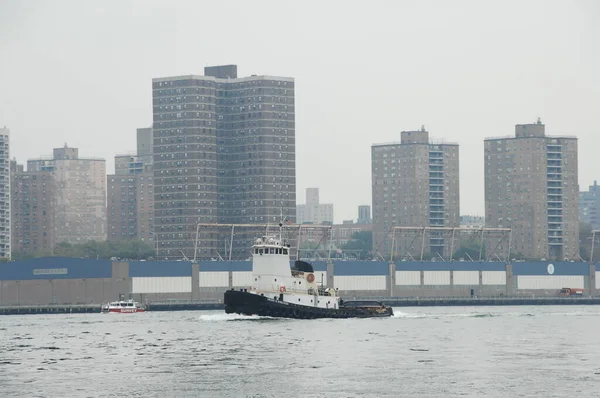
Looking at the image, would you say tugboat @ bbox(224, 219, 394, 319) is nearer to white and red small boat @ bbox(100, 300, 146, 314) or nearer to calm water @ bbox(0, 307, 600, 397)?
calm water @ bbox(0, 307, 600, 397)

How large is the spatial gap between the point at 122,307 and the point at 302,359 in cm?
10188

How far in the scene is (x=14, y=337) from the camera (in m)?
128

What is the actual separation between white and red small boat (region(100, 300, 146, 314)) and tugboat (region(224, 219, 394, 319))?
48.0m

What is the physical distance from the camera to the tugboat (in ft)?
475

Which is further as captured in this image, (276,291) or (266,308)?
(276,291)

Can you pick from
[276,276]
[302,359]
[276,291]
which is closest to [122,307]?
[276,276]

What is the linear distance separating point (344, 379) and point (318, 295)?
66.9m

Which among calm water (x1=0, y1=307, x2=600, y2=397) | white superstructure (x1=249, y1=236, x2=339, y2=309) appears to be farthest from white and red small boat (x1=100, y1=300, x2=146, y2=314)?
white superstructure (x1=249, y1=236, x2=339, y2=309)

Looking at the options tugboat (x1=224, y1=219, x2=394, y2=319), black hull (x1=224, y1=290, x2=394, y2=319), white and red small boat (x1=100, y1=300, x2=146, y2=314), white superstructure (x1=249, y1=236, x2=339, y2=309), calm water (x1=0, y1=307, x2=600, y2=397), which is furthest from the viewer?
white and red small boat (x1=100, y1=300, x2=146, y2=314)

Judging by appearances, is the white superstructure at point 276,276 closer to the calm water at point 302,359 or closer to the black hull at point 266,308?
the black hull at point 266,308

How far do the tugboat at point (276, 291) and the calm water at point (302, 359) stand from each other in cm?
216

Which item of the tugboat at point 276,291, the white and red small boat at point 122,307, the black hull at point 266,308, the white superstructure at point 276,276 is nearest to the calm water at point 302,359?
the black hull at point 266,308

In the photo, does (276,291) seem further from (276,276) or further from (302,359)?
(302,359)

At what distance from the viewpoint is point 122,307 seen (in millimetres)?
194750
